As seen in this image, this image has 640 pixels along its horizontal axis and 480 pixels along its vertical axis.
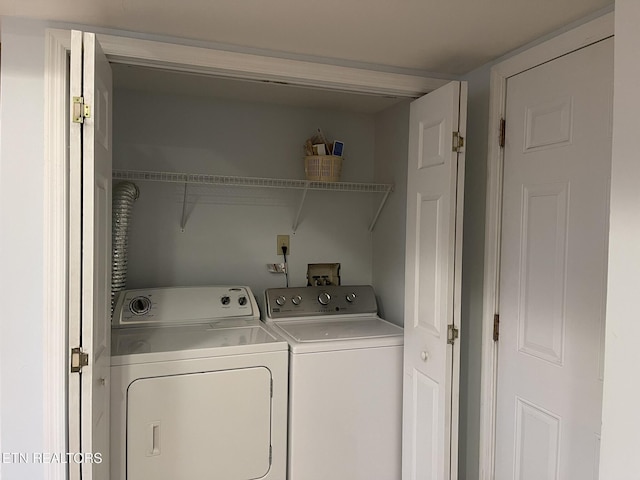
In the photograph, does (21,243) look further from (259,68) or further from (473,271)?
(473,271)

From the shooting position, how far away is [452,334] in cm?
196

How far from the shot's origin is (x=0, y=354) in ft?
5.47

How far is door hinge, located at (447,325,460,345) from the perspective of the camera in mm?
1957

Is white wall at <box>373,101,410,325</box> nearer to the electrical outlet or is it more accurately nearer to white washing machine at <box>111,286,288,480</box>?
the electrical outlet

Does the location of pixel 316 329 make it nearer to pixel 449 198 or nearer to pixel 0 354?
pixel 449 198

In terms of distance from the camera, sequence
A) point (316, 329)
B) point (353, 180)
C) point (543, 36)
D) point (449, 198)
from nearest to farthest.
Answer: point (543, 36), point (449, 198), point (316, 329), point (353, 180)

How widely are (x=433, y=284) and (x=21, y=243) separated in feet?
5.20

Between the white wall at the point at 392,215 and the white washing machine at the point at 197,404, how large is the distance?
90cm

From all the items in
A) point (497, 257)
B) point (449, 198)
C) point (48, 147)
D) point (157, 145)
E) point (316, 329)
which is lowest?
point (316, 329)

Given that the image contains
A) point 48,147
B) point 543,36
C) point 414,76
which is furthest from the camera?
point 414,76

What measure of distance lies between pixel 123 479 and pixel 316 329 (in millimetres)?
1071

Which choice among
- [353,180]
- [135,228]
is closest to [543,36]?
[353,180]

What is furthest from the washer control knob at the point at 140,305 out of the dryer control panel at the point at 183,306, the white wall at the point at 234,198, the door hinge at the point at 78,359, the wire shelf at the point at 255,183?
the door hinge at the point at 78,359

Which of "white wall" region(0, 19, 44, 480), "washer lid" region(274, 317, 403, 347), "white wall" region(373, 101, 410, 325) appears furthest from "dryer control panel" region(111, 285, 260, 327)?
"white wall" region(373, 101, 410, 325)
